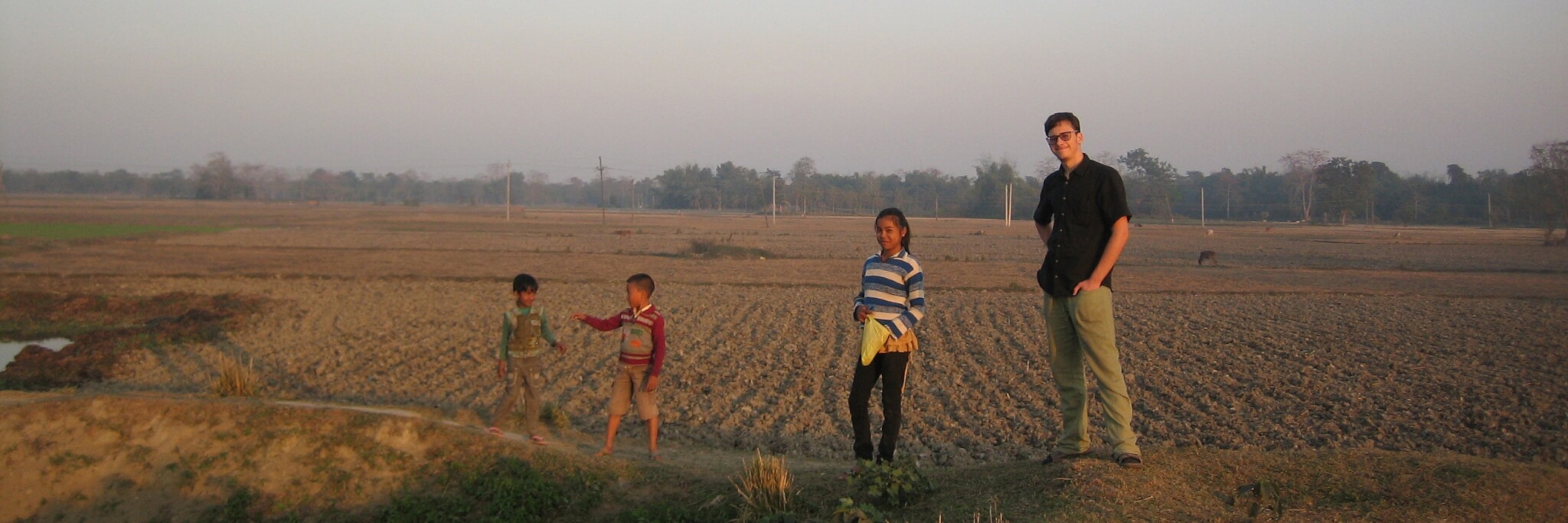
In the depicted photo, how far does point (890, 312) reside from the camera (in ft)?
15.5

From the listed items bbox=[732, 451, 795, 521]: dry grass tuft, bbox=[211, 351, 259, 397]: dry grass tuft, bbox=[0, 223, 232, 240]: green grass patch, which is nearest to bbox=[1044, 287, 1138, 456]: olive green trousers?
bbox=[732, 451, 795, 521]: dry grass tuft

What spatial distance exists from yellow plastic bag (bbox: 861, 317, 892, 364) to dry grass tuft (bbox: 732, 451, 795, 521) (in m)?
0.67

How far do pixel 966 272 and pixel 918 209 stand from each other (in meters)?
74.5

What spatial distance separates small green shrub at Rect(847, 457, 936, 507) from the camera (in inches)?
174

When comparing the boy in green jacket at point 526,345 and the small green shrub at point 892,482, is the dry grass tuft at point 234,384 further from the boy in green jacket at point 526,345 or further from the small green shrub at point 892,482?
the small green shrub at point 892,482

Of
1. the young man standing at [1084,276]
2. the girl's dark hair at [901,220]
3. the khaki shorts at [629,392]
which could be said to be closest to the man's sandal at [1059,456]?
the young man standing at [1084,276]

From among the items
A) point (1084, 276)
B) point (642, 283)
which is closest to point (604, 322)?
point (642, 283)

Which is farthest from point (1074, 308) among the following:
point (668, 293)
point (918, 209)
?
point (918, 209)

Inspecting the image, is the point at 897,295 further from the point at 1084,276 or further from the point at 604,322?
the point at 604,322

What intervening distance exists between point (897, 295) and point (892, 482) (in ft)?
2.92

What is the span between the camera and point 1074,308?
14.4ft

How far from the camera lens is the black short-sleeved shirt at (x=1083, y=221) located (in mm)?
4402

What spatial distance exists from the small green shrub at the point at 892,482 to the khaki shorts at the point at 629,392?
75.3 inches

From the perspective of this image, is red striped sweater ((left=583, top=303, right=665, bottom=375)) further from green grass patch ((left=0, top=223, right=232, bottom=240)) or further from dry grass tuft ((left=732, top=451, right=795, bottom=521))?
green grass patch ((left=0, top=223, right=232, bottom=240))
